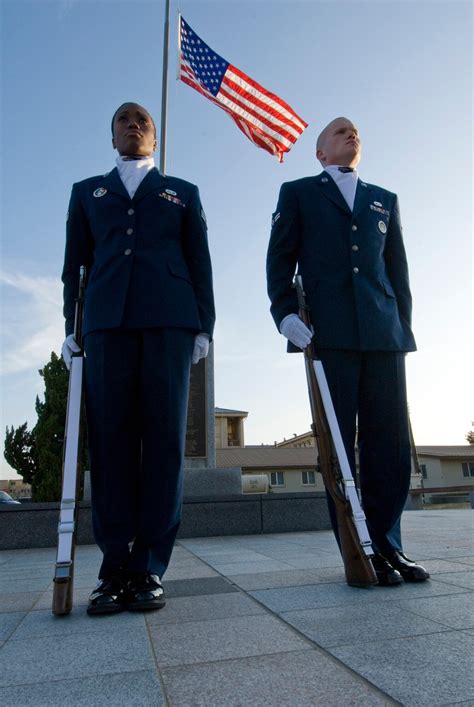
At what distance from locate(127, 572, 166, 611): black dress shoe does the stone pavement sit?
0.05 m

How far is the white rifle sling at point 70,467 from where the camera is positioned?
6.45 feet

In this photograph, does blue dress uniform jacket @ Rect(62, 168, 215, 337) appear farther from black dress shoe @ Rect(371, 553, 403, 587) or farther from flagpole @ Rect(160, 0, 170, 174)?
flagpole @ Rect(160, 0, 170, 174)

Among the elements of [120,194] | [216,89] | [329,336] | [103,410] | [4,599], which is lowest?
[4,599]

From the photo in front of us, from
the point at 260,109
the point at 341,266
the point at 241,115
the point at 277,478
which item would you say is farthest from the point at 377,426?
the point at 277,478

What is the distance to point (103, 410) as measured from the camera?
2.22 m

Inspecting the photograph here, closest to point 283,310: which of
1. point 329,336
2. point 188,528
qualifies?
point 329,336

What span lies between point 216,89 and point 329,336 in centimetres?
713

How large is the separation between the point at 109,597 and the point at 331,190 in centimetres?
211

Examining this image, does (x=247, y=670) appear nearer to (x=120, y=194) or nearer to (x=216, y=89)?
(x=120, y=194)

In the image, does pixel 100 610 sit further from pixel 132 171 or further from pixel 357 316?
pixel 132 171

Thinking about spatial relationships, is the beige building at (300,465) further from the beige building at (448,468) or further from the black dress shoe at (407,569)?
the black dress shoe at (407,569)

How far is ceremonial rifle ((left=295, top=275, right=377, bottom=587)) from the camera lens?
2.11m

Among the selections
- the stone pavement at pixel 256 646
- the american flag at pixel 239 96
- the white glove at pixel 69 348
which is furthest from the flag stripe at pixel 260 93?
the stone pavement at pixel 256 646

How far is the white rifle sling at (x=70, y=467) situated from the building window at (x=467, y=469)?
36241 millimetres
